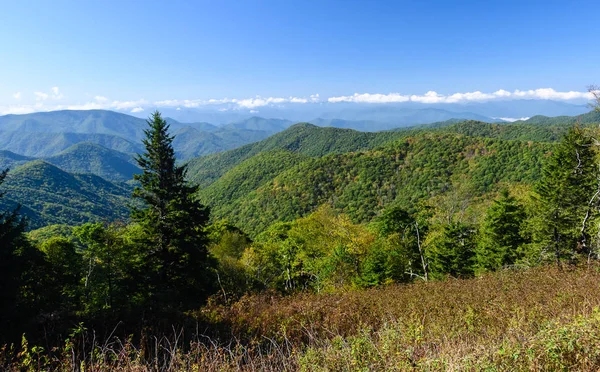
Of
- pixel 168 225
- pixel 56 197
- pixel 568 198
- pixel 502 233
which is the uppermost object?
pixel 568 198

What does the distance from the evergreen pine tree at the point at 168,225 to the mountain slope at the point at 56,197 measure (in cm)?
11986

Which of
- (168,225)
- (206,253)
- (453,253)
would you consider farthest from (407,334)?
(453,253)

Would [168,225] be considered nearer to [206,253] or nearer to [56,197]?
[206,253]

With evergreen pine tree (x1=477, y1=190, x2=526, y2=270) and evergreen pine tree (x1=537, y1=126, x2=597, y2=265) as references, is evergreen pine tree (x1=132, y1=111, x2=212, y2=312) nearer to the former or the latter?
evergreen pine tree (x1=477, y1=190, x2=526, y2=270)

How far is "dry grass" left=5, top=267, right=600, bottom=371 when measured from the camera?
303 centimetres

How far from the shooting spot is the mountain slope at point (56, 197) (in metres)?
122

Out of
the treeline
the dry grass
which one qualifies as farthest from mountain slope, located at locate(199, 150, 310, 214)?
the dry grass

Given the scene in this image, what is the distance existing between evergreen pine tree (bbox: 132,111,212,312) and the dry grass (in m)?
7.92

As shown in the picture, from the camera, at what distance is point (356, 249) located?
63.7 feet

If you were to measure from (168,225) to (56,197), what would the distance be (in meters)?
174

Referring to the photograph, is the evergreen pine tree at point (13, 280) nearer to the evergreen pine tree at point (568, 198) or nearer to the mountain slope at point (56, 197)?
the evergreen pine tree at point (568, 198)

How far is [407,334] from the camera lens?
450 cm

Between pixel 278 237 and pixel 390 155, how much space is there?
75.1 m

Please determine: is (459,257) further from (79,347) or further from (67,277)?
(67,277)
